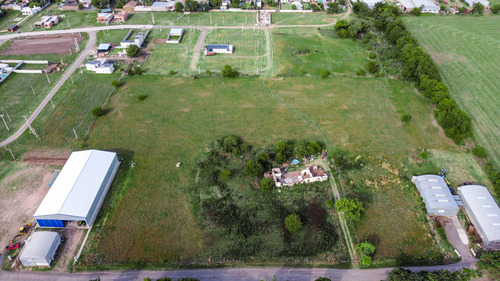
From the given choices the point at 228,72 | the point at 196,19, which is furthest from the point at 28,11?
the point at 228,72

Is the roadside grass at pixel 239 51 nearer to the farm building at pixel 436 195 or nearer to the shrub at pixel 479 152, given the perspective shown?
the farm building at pixel 436 195

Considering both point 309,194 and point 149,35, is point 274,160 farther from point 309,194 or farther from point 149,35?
point 149,35

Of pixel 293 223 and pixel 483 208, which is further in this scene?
pixel 483 208

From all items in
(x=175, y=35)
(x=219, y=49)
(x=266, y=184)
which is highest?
(x=175, y=35)

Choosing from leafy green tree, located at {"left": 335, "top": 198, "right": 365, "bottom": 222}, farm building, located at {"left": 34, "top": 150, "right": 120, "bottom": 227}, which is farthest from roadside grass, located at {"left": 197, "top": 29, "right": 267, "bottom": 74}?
leafy green tree, located at {"left": 335, "top": 198, "right": 365, "bottom": 222}

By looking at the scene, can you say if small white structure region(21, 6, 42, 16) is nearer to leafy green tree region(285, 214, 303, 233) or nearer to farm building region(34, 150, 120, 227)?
farm building region(34, 150, 120, 227)

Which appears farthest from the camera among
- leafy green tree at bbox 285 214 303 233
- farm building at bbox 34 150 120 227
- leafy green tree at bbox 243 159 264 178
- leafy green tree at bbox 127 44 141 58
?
leafy green tree at bbox 127 44 141 58

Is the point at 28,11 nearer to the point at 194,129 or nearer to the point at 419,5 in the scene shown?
the point at 194,129

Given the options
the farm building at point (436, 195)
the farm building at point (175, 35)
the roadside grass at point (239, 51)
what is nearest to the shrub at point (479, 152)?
the farm building at point (436, 195)
